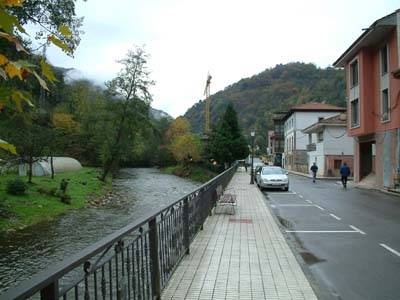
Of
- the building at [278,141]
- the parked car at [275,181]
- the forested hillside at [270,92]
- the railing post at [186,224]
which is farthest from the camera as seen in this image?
the forested hillside at [270,92]

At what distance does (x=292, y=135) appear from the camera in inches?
2975

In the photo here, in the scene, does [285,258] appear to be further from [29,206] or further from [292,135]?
[292,135]

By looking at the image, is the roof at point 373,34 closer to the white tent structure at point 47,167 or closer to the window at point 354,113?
the window at point 354,113

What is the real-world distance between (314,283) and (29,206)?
721 inches

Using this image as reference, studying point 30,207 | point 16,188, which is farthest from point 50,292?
point 16,188

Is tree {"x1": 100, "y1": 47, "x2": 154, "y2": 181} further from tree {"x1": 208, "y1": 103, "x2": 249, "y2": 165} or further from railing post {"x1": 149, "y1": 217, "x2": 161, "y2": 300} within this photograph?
railing post {"x1": 149, "y1": 217, "x2": 161, "y2": 300}

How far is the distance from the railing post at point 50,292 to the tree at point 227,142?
62045mm

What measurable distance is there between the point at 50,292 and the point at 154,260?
306cm

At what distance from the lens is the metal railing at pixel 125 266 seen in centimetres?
244

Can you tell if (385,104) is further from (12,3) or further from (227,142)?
(227,142)

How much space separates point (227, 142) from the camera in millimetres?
64562

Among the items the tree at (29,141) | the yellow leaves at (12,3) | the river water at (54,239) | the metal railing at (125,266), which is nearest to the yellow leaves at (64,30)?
the yellow leaves at (12,3)

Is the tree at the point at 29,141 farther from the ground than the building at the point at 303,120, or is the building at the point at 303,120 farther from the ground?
the building at the point at 303,120

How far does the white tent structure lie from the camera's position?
3773 centimetres
